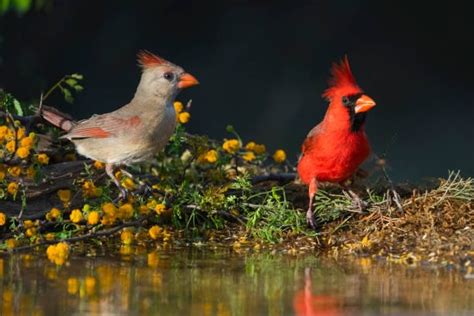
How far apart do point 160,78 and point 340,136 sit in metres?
0.94

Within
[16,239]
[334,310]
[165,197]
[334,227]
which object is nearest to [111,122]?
[165,197]

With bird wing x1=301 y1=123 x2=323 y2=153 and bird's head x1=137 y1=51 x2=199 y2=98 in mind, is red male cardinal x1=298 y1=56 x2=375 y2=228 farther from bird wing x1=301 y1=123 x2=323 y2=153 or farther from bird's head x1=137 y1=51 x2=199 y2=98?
bird's head x1=137 y1=51 x2=199 y2=98

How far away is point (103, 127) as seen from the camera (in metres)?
5.21

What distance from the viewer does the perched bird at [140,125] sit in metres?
5.11

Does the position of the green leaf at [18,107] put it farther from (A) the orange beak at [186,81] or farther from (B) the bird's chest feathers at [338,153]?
(B) the bird's chest feathers at [338,153]

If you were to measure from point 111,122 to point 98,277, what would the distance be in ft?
4.26

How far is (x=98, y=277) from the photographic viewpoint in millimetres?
4090

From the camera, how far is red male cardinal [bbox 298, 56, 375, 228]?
514 cm

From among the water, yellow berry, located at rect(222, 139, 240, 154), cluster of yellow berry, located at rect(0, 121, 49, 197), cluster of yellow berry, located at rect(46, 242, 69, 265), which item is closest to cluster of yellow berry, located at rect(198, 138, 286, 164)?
yellow berry, located at rect(222, 139, 240, 154)

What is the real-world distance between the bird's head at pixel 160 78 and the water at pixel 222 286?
896 millimetres

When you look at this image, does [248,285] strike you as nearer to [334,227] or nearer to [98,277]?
[98,277]

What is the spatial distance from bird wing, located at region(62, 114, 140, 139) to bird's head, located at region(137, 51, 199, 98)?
191 millimetres

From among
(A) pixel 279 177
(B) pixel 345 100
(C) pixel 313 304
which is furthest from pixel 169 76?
(C) pixel 313 304

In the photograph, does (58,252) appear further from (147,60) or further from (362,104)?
(362,104)
